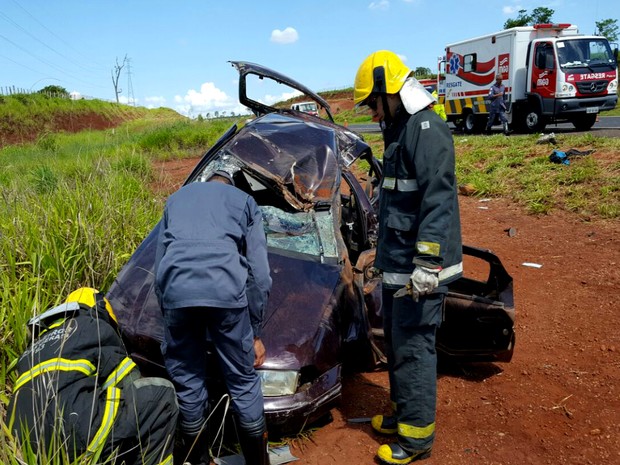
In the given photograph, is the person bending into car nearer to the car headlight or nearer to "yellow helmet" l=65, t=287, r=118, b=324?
the car headlight

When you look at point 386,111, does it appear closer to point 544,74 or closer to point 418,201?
point 418,201

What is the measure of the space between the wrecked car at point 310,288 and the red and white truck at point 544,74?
9.95 m

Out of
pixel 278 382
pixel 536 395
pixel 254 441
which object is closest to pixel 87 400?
pixel 254 441

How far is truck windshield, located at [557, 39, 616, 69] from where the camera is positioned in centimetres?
1195

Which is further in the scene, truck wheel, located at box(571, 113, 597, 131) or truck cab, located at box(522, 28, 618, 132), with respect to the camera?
truck wheel, located at box(571, 113, 597, 131)

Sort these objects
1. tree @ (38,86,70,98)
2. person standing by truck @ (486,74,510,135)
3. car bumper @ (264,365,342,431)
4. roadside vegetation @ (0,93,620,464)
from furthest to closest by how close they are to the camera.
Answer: tree @ (38,86,70,98)
person standing by truck @ (486,74,510,135)
roadside vegetation @ (0,93,620,464)
car bumper @ (264,365,342,431)

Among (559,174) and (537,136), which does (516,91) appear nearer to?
(537,136)

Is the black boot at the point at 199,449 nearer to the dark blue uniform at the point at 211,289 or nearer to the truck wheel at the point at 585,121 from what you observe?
the dark blue uniform at the point at 211,289

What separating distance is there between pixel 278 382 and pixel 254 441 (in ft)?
0.93

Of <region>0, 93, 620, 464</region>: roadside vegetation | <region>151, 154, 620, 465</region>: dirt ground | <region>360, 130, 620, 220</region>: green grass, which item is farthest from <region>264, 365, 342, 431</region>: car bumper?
<region>360, 130, 620, 220</region>: green grass

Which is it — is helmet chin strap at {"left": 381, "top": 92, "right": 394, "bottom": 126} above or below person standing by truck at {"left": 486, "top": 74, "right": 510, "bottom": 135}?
below

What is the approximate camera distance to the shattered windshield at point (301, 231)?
299 centimetres


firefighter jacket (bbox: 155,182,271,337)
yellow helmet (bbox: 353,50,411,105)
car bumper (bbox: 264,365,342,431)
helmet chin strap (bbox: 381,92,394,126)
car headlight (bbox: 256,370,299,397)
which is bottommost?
car bumper (bbox: 264,365,342,431)

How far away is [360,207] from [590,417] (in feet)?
6.53
